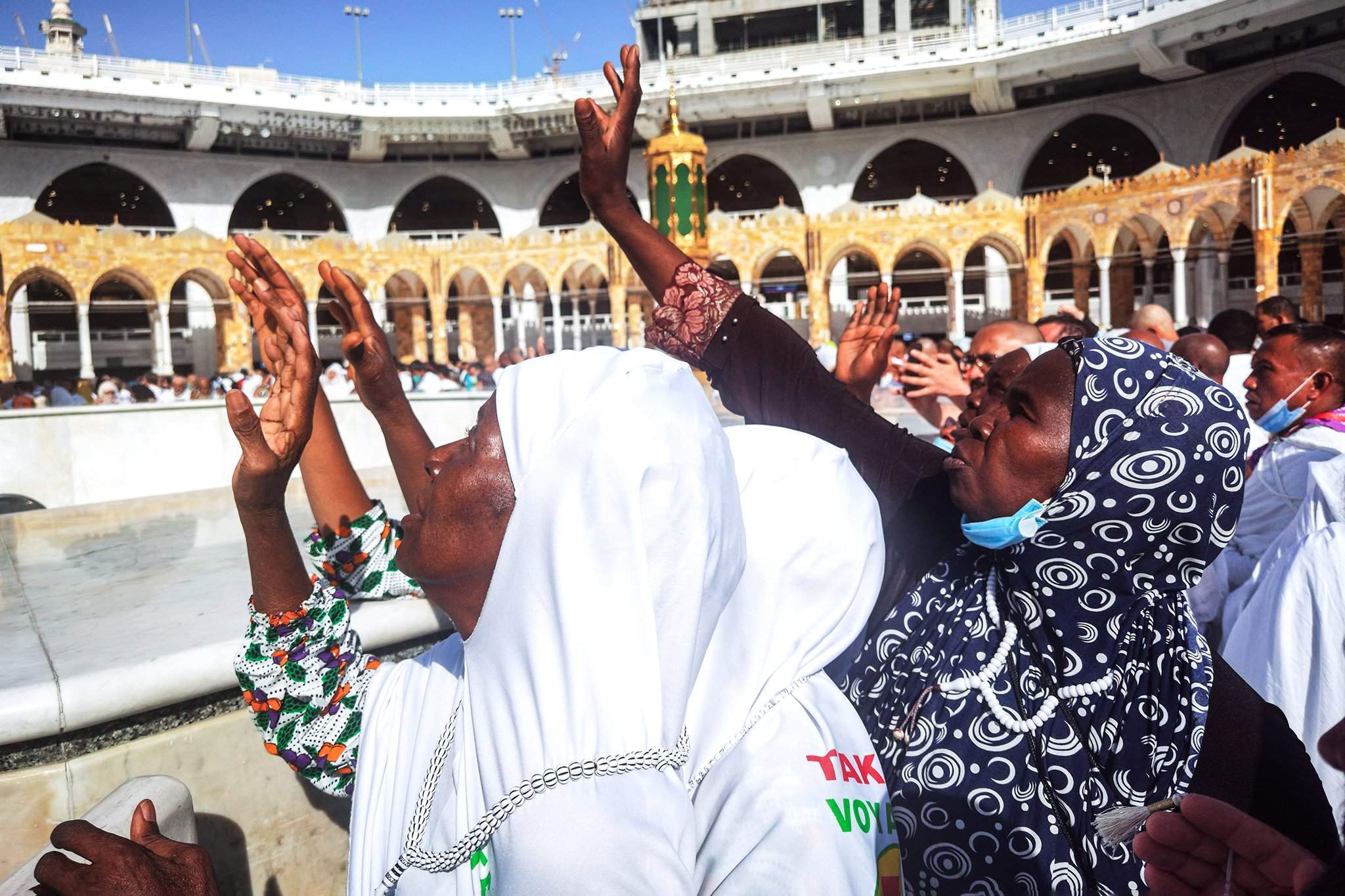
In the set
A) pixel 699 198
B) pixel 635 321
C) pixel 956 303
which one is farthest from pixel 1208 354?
pixel 956 303

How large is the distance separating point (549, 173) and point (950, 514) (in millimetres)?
28430

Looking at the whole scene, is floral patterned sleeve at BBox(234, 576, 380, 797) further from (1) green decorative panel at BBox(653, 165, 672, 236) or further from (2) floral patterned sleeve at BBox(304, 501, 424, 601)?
(1) green decorative panel at BBox(653, 165, 672, 236)

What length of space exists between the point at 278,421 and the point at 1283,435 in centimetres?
262

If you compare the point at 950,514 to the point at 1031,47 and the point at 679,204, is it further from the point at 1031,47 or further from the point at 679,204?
the point at 1031,47

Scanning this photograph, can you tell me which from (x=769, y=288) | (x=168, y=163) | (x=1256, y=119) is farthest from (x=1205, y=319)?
(x=168, y=163)

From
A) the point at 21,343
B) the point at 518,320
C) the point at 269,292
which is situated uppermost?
the point at 518,320

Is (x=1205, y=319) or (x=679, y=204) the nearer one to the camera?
(x=679, y=204)

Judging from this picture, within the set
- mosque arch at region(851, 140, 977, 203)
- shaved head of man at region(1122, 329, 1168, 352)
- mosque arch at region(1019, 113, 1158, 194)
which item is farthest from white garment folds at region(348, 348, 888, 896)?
mosque arch at region(851, 140, 977, 203)

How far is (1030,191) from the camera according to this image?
92.1ft

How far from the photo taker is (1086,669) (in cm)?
118

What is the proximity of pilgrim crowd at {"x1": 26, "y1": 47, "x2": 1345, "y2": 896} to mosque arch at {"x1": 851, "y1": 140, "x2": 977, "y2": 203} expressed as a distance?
95.6ft

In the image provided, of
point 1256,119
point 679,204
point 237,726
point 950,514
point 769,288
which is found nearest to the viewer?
point 950,514

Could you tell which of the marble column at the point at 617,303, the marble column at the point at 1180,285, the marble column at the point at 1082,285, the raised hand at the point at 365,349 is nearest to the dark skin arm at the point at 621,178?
the raised hand at the point at 365,349

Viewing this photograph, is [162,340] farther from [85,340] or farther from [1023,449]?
[1023,449]
